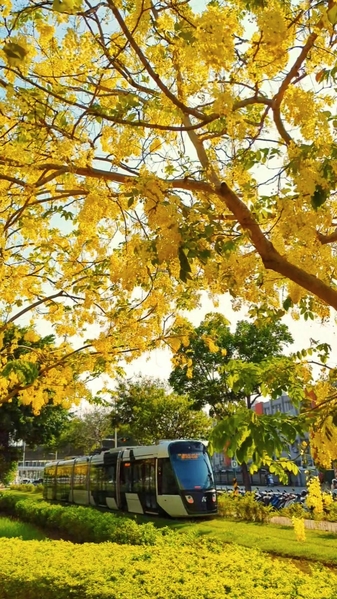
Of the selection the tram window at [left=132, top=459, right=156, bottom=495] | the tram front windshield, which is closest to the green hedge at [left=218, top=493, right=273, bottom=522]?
the tram front windshield

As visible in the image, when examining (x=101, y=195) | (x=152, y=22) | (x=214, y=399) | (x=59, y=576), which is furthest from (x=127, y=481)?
(x=152, y=22)

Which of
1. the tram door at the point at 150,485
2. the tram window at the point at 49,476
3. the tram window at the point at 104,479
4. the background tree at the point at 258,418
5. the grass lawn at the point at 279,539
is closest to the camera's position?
the background tree at the point at 258,418

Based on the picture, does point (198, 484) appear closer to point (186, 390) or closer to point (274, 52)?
point (186, 390)

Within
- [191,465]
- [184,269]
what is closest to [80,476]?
[191,465]

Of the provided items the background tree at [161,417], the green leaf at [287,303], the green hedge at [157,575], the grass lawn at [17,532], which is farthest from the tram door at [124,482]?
the green leaf at [287,303]

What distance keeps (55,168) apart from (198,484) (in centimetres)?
1184

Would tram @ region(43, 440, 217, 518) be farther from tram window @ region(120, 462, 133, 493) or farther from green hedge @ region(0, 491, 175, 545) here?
green hedge @ region(0, 491, 175, 545)

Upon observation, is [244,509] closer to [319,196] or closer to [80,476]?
[80,476]

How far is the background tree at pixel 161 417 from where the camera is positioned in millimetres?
25391

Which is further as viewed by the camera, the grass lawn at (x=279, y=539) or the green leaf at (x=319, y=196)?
the grass lawn at (x=279, y=539)

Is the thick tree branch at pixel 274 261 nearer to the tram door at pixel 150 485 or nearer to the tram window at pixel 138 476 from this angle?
the tram door at pixel 150 485

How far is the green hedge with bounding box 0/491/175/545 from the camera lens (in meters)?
8.42

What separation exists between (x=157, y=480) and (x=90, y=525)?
430 cm

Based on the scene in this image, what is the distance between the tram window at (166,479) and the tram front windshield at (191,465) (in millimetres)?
155
